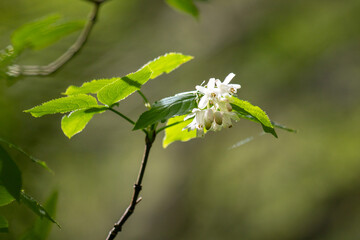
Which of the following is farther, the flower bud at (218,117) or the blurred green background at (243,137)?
the blurred green background at (243,137)

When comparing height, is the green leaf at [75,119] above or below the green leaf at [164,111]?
below

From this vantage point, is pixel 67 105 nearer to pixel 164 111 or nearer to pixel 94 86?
pixel 94 86

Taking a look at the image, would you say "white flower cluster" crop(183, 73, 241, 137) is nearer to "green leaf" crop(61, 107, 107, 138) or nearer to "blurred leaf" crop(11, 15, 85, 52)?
"green leaf" crop(61, 107, 107, 138)

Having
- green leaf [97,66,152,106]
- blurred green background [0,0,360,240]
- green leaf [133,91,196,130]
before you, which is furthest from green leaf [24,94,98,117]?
blurred green background [0,0,360,240]

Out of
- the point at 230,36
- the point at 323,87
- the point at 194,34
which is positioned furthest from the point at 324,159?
the point at 194,34

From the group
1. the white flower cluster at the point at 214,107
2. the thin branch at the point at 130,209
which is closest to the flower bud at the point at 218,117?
the white flower cluster at the point at 214,107

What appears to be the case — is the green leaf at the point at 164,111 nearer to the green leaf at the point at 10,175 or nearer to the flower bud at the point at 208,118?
the flower bud at the point at 208,118
